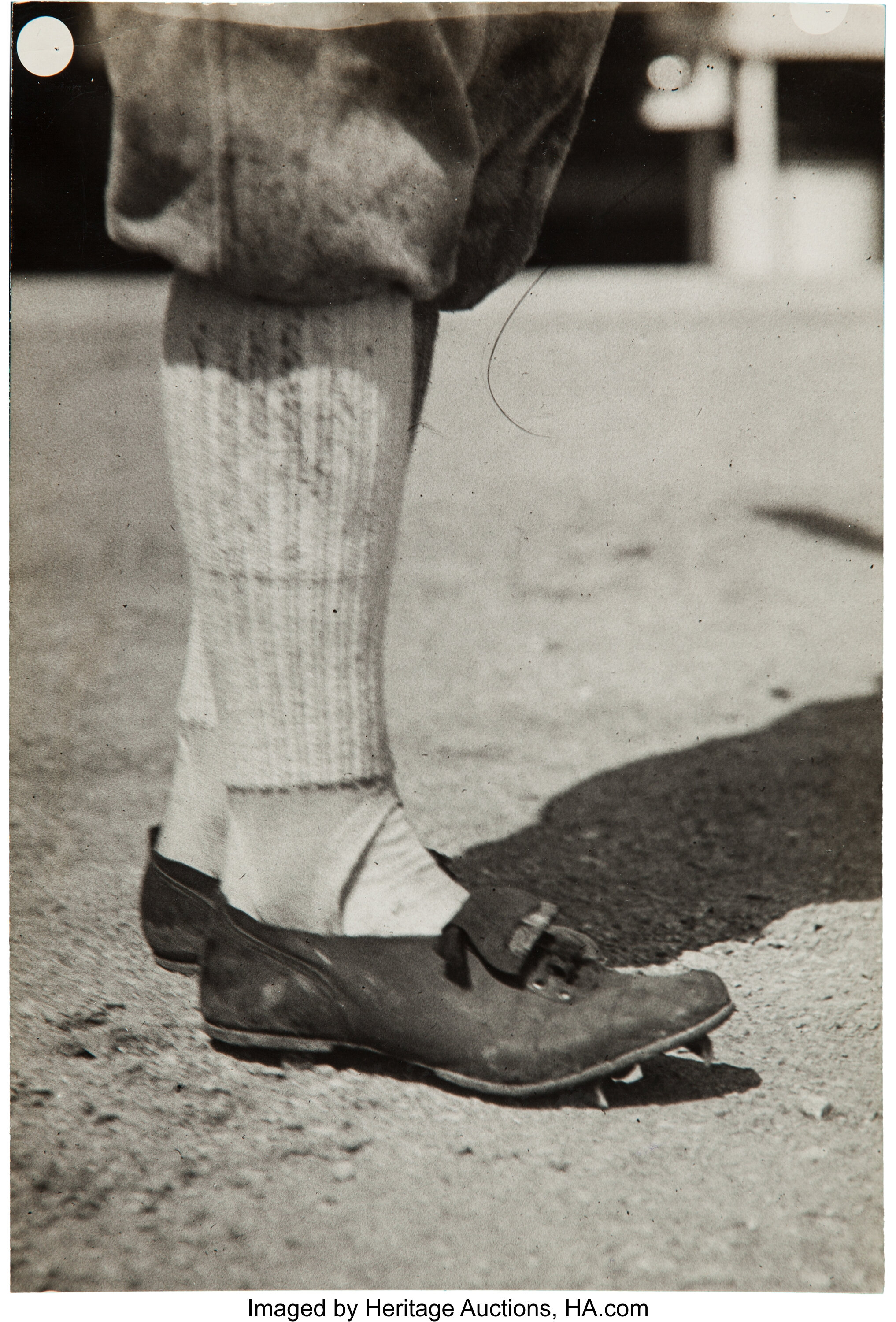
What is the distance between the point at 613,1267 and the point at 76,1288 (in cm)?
36

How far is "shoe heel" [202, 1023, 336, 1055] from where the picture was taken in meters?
0.92

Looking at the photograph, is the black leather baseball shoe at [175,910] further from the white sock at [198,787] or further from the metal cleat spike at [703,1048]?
the metal cleat spike at [703,1048]

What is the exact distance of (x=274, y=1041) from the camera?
3.04 feet

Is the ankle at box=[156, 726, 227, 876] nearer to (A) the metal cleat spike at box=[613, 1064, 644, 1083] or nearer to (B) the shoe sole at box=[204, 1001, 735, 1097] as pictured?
(B) the shoe sole at box=[204, 1001, 735, 1097]

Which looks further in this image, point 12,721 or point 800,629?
point 800,629

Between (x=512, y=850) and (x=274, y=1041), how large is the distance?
485 millimetres

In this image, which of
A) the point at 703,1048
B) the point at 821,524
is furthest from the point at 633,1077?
the point at 821,524

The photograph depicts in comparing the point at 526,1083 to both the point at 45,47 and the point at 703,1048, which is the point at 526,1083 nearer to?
the point at 703,1048

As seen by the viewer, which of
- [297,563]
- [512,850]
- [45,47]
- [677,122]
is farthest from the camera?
[677,122]

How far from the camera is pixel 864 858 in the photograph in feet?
4.40

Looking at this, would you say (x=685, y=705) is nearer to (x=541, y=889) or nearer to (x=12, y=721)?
(x=541, y=889)

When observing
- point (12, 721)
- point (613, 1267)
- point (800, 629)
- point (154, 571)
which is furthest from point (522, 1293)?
point (154, 571)

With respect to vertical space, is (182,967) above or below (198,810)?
below

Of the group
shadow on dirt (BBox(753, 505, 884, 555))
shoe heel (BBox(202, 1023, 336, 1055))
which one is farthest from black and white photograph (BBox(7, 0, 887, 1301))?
shadow on dirt (BBox(753, 505, 884, 555))
